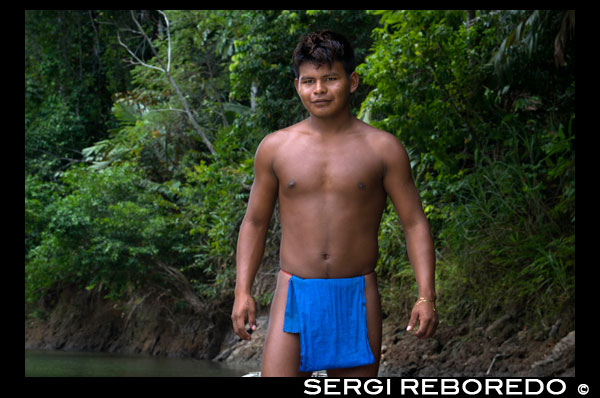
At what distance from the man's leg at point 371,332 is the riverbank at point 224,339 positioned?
4733 millimetres

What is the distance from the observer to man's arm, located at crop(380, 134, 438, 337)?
313cm

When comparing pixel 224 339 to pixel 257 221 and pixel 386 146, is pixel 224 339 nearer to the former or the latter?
pixel 257 221

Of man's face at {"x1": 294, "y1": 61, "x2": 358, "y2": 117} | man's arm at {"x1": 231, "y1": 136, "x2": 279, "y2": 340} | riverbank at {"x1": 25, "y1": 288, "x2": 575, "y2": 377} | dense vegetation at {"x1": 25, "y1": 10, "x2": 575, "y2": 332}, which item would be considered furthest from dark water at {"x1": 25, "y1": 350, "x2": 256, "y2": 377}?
man's face at {"x1": 294, "y1": 61, "x2": 358, "y2": 117}

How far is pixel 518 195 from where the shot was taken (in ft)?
28.3

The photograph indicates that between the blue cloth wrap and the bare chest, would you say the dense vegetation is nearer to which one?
the bare chest

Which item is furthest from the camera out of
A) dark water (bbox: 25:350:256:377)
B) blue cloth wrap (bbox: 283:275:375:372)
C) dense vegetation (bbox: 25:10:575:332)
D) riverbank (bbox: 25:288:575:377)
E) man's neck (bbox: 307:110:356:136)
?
dark water (bbox: 25:350:256:377)

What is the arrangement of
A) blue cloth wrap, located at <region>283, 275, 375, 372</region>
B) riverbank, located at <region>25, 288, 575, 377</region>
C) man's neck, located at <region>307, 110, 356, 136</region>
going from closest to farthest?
blue cloth wrap, located at <region>283, 275, 375, 372</region>
man's neck, located at <region>307, 110, 356, 136</region>
riverbank, located at <region>25, 288, 575, 377</region>

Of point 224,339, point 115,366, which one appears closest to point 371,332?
point 115,366

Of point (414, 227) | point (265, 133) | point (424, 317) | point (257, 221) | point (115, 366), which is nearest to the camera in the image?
point (424, 317)

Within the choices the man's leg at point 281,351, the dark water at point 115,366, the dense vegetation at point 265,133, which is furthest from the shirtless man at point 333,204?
the dark water at point 115,366

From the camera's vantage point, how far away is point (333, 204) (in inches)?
124

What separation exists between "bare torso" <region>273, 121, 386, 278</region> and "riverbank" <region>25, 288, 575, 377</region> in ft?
16.0

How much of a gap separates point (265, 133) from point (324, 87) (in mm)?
9942

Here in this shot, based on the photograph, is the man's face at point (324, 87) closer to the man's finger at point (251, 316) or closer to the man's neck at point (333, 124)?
the man's neck at point (333, 124)
